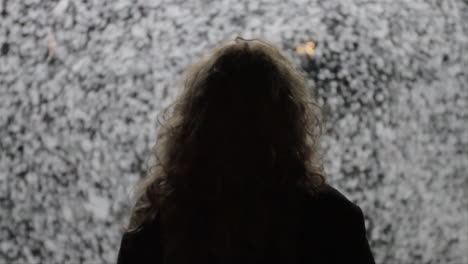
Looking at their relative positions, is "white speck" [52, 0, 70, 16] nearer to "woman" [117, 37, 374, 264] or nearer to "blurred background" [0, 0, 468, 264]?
"blurred background" [0, 0, 468, 264]

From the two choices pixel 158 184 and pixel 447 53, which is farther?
pixel 447 53

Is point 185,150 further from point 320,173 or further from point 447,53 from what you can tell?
point 447,53

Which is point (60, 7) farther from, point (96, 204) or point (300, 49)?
point (300, 49)

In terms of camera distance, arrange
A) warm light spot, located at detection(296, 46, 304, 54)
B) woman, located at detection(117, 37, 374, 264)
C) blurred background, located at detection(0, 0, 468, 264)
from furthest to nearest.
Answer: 1. warm light spot, located at detection(296, 46, 304, 54)
2. blurred background, located at detection(0, 0, 468, 264)
3. woman, located at detection(117, 37, 374, 264)

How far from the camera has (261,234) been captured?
600 mm

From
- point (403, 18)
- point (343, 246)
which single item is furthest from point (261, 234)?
point (403, 18)

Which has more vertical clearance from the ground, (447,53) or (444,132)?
(447,53)

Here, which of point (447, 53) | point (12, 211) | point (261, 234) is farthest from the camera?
point (447, 53)

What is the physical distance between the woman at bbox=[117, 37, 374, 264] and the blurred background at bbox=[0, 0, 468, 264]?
1.04m

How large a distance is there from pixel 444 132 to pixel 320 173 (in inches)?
47.1

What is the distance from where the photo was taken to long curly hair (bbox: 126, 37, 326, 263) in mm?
604

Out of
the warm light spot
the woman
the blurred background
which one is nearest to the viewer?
the woman

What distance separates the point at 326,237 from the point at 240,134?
0.13 m

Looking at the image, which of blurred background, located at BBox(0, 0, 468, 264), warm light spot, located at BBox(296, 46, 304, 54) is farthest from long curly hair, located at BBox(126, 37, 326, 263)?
warm light spot, located at BBox(296, 46, 304, 54)
